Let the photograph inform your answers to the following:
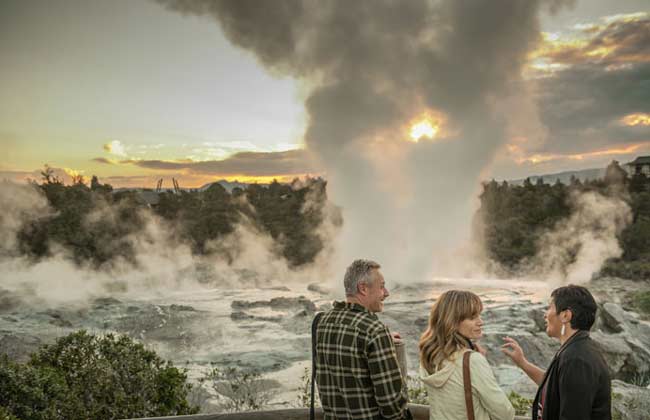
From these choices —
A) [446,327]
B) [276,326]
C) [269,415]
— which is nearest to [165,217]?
[276,326]

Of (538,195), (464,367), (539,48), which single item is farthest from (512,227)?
(464,367)

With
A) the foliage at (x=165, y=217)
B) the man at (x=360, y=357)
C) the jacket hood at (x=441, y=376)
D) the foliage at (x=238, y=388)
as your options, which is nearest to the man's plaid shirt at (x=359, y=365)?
the man at (x=360, y=357)

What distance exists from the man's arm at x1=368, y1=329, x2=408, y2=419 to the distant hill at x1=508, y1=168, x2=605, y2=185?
28.4 metres

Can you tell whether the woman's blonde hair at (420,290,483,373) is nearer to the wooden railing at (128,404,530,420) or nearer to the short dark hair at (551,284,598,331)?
the short dark hair at (551,284,598,331)

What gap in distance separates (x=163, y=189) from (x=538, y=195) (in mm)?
18283

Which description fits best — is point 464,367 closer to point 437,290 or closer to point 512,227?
point 437,290

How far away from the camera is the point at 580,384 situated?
2.13 meters

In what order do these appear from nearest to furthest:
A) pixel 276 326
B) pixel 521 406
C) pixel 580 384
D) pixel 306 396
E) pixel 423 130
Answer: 1. pixel 580 384
2. pixel 521 406
3. pixel 306 396
4. pixel 276 326
5. pixel 423 130

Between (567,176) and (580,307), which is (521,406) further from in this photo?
(567,176)

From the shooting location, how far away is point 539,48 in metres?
23.2

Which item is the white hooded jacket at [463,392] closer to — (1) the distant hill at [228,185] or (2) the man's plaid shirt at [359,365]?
(2) the man's plaid shirt at [359,365]

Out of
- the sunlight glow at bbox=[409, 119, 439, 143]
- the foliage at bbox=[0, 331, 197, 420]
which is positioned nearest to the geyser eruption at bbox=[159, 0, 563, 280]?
the sunlight glow at bbox=[409, 119, 439, 143]

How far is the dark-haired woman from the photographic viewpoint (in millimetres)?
2131

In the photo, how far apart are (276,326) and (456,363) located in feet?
33.3
